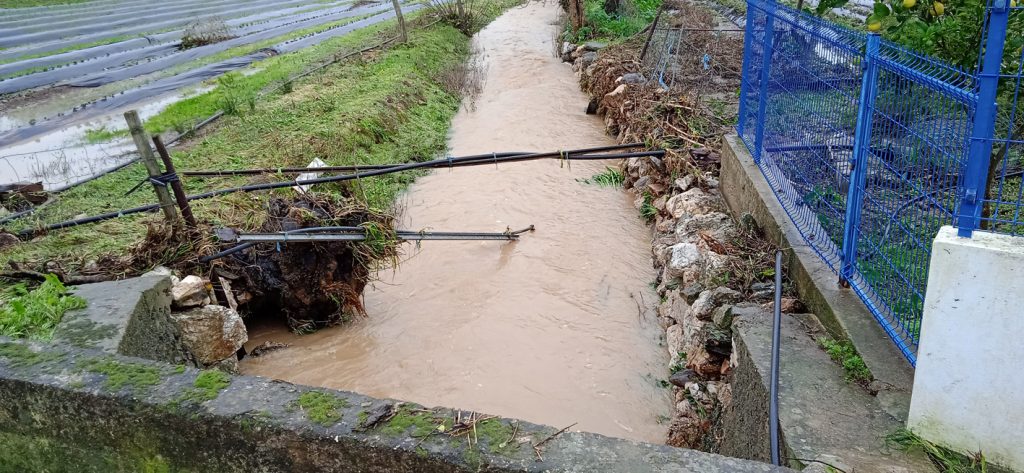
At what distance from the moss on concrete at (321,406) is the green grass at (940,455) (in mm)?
2128

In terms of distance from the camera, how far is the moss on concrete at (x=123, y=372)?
267 cm

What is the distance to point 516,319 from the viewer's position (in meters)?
6.03

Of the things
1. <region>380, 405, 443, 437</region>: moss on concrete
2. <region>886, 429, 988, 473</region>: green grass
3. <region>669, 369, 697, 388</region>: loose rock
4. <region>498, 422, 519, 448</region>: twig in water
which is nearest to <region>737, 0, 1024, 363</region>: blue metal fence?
<region>886, 429, 988, 473</region>: green grass

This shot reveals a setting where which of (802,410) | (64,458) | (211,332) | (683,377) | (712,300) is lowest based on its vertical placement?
(683,377)

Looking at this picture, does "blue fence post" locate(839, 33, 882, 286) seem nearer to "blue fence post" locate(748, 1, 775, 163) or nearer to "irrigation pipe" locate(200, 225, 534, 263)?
"blue fence post" locate(748, 1, 775, 163)

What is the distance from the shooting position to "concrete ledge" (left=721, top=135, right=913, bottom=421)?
9.87 feet

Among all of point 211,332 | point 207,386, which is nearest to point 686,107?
point 211,332

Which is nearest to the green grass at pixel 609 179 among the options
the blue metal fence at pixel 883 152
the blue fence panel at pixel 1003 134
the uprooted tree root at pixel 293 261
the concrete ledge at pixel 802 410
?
the blue metal fence at pixel 883 152

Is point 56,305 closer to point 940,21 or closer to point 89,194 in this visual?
point 89,194

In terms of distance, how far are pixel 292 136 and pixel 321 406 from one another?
6.98 meters

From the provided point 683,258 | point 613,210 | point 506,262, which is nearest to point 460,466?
point 683,258

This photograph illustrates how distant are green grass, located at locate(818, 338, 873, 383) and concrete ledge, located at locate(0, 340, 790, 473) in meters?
1.24

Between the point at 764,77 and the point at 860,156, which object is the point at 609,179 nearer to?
the point at 764,77

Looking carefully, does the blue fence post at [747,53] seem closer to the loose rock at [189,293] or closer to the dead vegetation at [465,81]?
the loose rock at [189,293]
